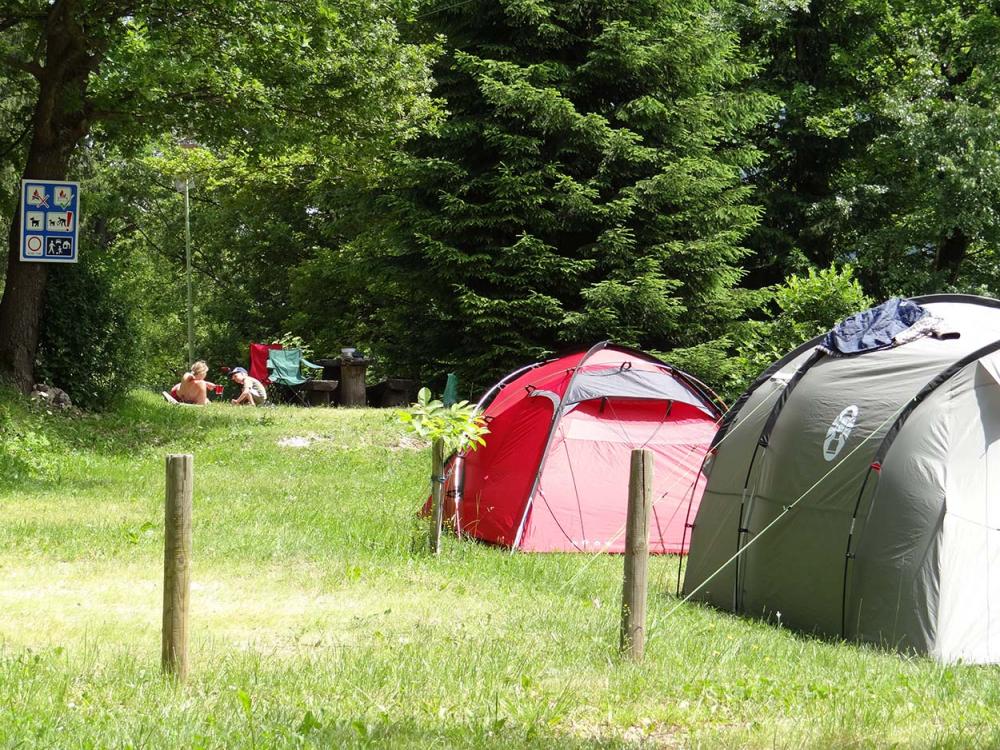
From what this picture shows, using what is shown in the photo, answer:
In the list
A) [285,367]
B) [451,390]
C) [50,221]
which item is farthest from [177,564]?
[285,367]

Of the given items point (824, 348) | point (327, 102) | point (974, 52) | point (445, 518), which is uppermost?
point (974, 52)

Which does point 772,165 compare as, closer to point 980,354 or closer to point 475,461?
point 475,461

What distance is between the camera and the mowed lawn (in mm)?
4930

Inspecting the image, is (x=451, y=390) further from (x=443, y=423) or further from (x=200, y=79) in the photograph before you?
(x=443, y=423)

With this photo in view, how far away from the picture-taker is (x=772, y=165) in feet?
86.4

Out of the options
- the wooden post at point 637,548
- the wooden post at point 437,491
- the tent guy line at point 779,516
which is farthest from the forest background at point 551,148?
the wooden post at point 637,548

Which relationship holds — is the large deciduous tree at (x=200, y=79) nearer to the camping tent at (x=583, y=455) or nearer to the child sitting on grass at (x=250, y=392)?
the child sitting on grass at (x=250, y=392)

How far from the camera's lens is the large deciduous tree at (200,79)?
14.5 m

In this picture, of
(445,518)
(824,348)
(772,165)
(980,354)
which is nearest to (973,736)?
(980,354)

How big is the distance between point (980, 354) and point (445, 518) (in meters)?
5.43

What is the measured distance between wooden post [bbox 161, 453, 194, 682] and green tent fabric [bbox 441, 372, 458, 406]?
13.0m

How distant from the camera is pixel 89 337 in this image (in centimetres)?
1703

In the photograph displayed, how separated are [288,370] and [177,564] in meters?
17.9

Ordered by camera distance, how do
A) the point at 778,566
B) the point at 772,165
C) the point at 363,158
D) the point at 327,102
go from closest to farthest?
the point at 778,566
the point at 327,102
the point at 363,158
the point at 772,165
